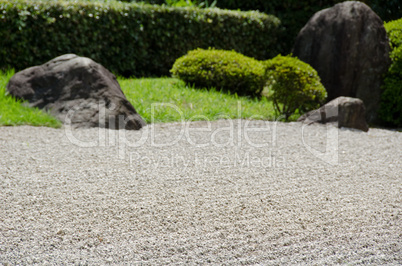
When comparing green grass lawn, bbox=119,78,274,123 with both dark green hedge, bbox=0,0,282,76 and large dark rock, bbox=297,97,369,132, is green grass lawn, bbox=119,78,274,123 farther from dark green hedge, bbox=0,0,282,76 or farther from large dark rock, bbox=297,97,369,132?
dark green hedge, bbox=0,0,282,76

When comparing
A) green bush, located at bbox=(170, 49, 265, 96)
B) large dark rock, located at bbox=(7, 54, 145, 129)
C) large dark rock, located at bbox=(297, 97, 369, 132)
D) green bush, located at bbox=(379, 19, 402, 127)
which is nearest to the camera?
large dark rock, located at bbox=(7, 54, 145, 129)

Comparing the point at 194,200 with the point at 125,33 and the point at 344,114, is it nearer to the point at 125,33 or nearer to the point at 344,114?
the point at 344,114

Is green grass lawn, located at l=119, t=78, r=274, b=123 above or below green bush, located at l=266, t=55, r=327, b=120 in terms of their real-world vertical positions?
below

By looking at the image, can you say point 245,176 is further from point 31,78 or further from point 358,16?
point 358,16

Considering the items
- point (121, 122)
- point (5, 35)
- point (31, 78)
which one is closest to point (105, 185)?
point (121, 122)

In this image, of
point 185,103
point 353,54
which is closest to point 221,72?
point 185,103

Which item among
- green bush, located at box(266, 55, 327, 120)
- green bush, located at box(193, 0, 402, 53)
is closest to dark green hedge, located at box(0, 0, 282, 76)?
green bush, located at box(193, 0, 402, 53)

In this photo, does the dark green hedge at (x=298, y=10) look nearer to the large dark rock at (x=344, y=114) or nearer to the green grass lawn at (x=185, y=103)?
the green grass lawn at (x=185, y=103)

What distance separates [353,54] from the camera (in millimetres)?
7078

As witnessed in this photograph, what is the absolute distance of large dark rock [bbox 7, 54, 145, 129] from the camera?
5660mm

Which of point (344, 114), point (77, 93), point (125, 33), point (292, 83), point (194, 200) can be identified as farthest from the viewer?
point (125, 33)

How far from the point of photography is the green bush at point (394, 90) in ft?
23.0

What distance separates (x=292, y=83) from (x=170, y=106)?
6.06ft

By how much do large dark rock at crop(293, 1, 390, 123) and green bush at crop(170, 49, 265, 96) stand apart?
107 centimetres
